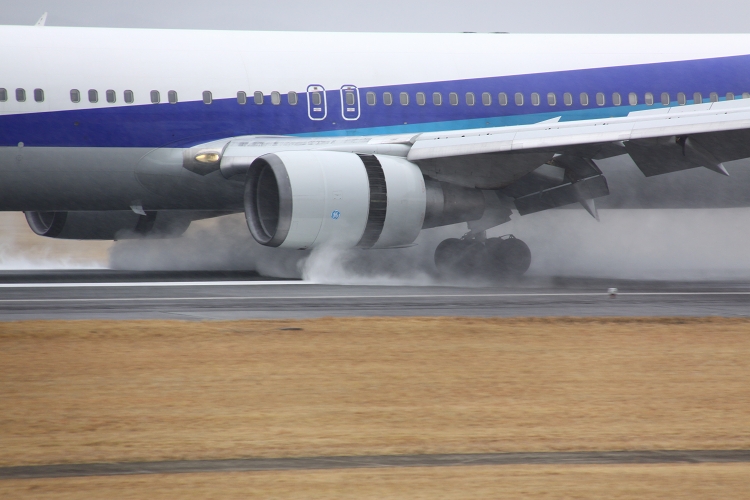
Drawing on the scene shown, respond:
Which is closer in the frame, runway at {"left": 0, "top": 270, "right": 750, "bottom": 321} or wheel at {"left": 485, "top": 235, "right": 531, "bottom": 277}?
runway at {"left": 0, "top": 270, "right": 750, "bottom": 321}

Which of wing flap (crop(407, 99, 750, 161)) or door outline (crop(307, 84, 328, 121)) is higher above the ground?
door outline (crop(307, 84, 328, 121))

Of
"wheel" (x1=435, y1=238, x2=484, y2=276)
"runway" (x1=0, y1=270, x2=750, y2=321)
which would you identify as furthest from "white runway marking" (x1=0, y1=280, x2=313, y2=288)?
"wheel" (x1=435, y1=238, x2=484, y2=276)

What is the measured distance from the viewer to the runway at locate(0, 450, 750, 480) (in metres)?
3.96

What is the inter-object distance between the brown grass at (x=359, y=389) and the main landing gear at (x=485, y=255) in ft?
19.6

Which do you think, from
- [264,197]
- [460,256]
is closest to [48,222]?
[264,197]

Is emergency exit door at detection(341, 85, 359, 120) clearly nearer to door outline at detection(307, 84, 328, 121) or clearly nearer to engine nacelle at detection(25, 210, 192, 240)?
door outline at detection(307, 84, 328, 121)

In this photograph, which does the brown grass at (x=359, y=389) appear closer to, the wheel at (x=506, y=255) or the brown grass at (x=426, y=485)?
the brown grass at (x=426, y=485)

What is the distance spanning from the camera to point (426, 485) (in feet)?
12.4

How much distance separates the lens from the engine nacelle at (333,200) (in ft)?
38.8

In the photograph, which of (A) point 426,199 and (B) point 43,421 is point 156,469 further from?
(A) point 426,199

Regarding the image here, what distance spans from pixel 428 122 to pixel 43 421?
10991 millimetres

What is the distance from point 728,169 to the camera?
51.1 feet

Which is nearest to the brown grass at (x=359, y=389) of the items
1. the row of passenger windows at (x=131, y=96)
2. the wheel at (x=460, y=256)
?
the wheel at (x=460, y=256)

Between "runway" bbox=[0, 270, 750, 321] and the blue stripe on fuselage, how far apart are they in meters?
2.03
